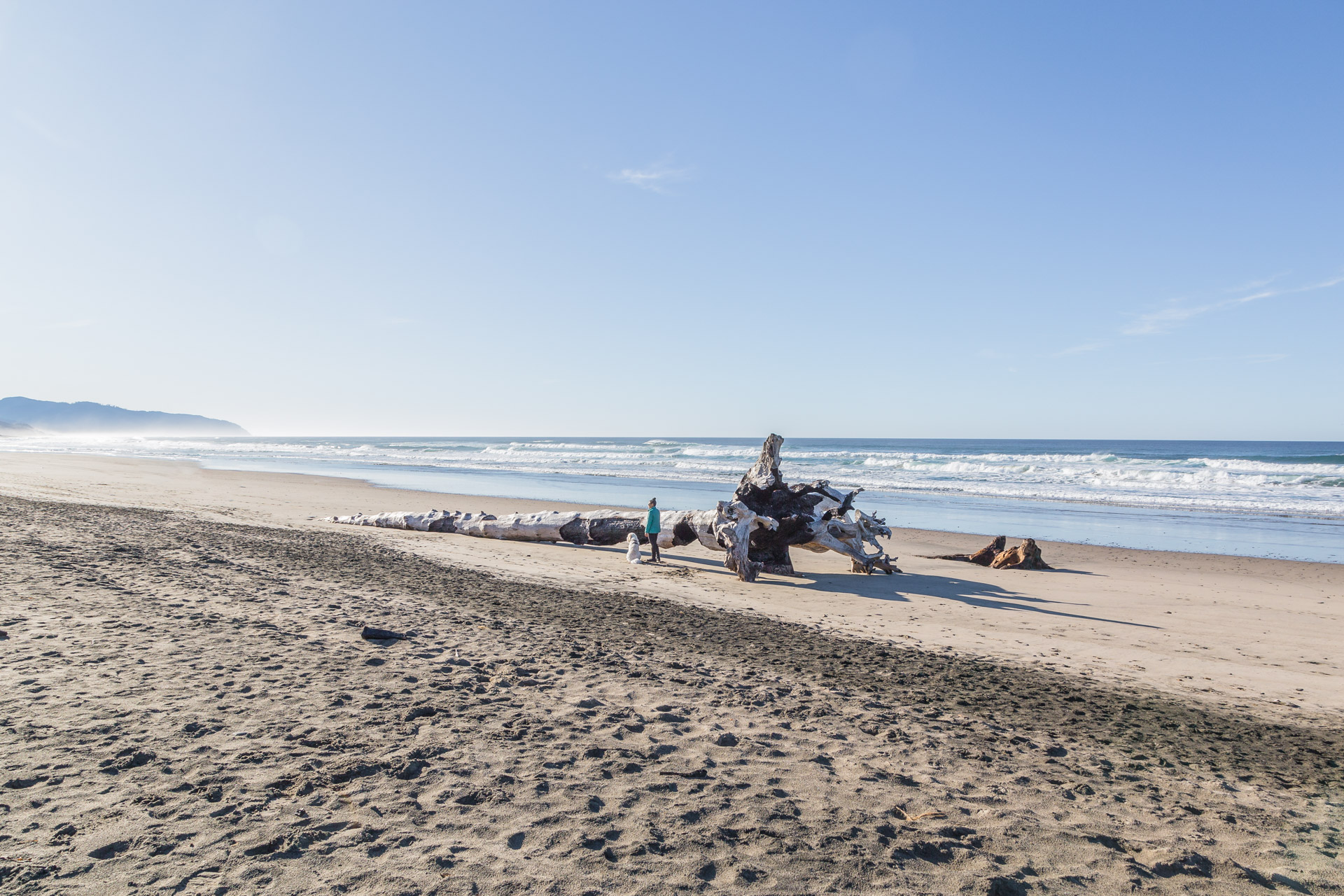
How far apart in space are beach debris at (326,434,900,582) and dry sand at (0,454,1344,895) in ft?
7.67

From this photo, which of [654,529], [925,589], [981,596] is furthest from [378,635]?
[981,596]

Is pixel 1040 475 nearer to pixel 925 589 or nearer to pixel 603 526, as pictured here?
pixel 925 589

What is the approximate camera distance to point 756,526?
11875 mm

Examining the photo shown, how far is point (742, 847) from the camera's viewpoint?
10.6ft

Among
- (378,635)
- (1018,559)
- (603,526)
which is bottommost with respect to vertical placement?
(1018,559)

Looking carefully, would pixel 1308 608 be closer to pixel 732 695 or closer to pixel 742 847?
pixel 732 695

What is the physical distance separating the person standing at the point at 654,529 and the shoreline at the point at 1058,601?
34 cm

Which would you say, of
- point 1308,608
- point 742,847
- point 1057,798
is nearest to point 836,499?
point 1308,608

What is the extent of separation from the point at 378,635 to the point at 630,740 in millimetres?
3069

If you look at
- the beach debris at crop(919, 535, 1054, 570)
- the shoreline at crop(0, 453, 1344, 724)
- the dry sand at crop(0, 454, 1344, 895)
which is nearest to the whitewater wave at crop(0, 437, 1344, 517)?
the shoreline at crop(0, 453, 1344, 724)

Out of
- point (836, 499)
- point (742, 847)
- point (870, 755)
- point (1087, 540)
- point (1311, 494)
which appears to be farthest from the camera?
point (1311, 494)

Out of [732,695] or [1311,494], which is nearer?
[732,695]

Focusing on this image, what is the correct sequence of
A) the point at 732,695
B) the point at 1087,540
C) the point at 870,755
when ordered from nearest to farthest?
the point at 870,755 → the point at 732,695 → the point at 1087,540

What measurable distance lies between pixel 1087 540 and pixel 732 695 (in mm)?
14668
